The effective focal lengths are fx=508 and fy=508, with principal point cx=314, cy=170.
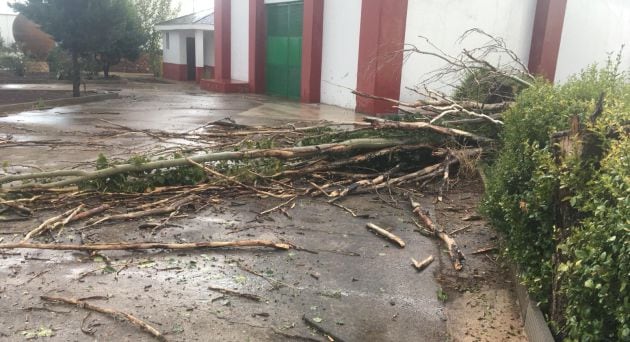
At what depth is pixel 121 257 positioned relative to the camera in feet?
13.5

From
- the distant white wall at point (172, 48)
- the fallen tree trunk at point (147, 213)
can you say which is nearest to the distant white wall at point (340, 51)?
the fallen tree trunk at point (147, 213)

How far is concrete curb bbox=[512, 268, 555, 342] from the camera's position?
287cm

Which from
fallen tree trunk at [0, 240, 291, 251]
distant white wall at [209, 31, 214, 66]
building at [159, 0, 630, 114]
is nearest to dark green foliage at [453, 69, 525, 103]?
building at [159, 0, 630, 114]

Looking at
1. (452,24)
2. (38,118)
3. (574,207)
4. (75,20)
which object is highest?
(452,24)

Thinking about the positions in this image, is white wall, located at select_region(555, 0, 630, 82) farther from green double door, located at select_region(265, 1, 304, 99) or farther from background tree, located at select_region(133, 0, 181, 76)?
background tree, located at select_region(133, 0, 181, 76)

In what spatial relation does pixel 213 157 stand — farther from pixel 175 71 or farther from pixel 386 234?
pixel 175 71

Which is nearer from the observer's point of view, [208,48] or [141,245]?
[141,245]

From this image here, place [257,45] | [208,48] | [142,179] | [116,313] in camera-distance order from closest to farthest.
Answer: [116,313], [142,179], [257,45], [208,48]

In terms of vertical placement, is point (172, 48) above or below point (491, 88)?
above

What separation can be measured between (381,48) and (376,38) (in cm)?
27

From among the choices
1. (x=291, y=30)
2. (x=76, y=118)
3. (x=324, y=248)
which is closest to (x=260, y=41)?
(x=291, y=30)

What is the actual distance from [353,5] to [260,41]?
546 cm

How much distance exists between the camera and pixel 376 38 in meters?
12.1

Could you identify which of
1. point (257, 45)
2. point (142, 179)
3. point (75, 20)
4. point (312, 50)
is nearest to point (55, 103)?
point (75, 20)
